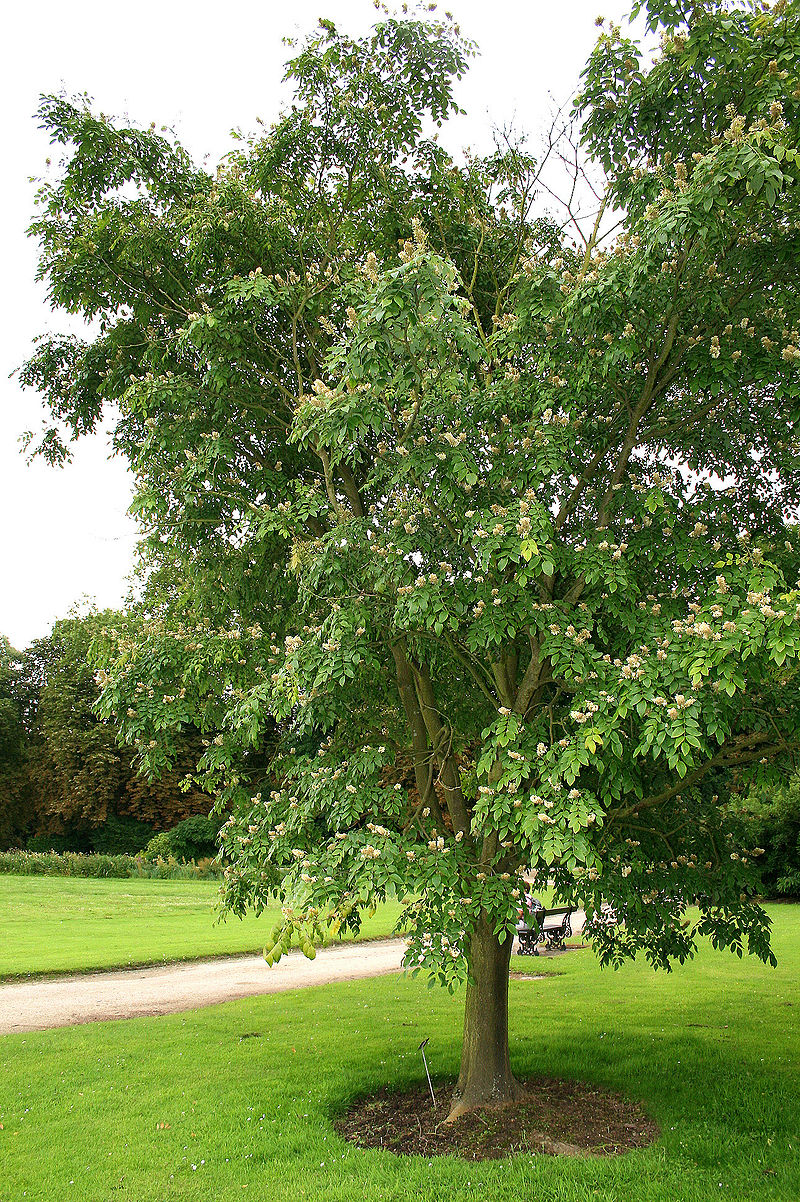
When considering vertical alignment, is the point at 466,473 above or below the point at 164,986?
above

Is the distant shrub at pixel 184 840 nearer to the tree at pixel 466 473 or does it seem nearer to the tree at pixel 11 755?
the tree at pixel 11 755

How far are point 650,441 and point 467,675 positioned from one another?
104 inches

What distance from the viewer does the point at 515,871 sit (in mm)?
6910

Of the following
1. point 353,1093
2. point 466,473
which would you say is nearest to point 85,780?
point 353,1093

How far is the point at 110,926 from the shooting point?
19531mm

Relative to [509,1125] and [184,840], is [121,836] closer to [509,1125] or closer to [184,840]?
[184,840]

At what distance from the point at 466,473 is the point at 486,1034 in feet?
16.6

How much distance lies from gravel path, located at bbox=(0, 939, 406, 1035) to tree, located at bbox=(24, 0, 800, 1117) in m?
6.15

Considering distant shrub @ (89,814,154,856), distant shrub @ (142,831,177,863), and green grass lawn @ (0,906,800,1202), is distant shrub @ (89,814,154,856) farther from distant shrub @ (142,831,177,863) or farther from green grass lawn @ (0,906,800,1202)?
green grass lawn @ (0,906,800,1202)

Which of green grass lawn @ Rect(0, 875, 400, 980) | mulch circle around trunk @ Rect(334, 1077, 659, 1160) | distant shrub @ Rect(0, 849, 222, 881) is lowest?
mulch circle around trunk @ Rect(334, 1077, 659, 1160)

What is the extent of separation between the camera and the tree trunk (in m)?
7.26

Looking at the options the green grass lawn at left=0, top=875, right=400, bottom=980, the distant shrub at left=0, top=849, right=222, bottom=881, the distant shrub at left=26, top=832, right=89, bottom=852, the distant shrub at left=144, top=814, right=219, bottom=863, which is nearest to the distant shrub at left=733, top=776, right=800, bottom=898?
the green grass lawn at left=0, top=875, right=400, bottom=980

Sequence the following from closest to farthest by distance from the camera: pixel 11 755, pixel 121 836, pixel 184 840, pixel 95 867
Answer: pixel 95 867 → pixel 184 840 → pixel 121 836 → pixel 11 755


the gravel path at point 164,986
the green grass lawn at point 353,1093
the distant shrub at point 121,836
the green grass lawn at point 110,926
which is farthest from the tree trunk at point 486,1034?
the distant shrub at point 121,836
